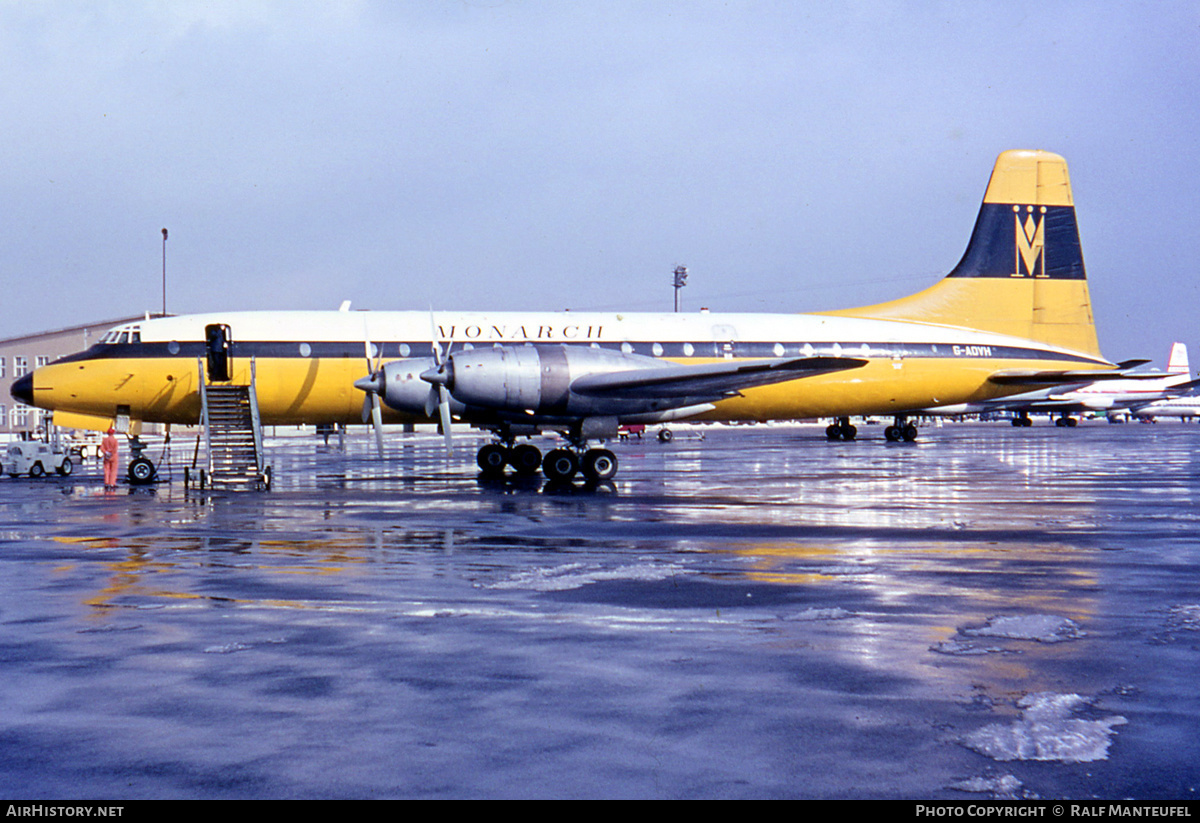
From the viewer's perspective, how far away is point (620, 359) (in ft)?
81.0

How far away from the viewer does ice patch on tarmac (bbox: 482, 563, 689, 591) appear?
34.6 ft

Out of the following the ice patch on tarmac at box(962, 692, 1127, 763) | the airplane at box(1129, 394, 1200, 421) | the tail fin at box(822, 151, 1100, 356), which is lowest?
the ice patch on tarmac at box(962, 692, 1127, 763)

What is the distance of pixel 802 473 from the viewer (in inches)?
1223

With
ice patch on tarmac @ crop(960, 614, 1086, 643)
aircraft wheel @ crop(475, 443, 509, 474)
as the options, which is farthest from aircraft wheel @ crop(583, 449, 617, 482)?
ice patch on tarmac @ crop(960, 614, 1086, 643)

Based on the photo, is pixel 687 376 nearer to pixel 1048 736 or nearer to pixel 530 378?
pixel 530 378

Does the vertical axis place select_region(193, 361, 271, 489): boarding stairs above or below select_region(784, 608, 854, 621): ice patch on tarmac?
above

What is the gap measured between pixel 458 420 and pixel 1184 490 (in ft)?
60.4

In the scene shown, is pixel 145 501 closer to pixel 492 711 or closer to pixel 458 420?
pixel 458 420

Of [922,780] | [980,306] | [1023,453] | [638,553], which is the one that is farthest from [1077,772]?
[1023,453]

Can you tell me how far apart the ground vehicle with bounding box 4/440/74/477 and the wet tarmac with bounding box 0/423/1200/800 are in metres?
20.0

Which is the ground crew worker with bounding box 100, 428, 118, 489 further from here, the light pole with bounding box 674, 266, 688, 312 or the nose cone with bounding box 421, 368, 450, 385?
the light pole with bounding box 674, 266, 688, 312

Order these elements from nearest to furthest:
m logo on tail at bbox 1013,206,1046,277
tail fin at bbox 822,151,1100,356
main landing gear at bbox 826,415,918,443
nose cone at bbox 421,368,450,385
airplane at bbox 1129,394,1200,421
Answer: nose cone at bbox 421,368,450,385 → tail fin at bbox 822,151,1100,356 → m logo on tail at bbox 1013,206,1046,277 → main landing gear at bbox 826,415,918,443 → airplane at bbox 1129,394,1200,421

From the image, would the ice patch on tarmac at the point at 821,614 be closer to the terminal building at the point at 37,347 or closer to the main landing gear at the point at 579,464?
the main landing gear at the point at 579,464

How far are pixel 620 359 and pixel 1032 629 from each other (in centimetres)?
1705
